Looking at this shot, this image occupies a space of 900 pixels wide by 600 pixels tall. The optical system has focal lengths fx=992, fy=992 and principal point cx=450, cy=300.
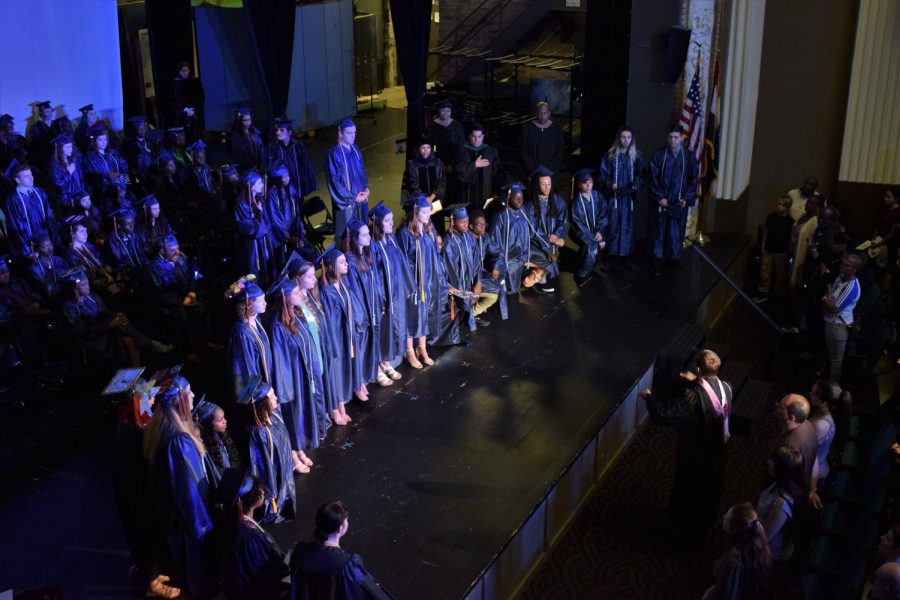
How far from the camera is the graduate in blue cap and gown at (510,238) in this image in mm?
9234

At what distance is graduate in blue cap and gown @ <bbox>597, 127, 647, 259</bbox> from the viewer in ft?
32.6

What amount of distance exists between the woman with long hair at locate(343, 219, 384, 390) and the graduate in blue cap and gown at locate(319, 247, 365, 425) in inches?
3.5

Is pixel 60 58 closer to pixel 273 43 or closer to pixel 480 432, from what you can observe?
pixel 273 43

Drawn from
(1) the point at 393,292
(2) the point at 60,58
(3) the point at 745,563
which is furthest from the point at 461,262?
(2) the point at 60,58

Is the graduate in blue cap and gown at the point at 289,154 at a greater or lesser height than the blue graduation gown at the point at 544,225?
greater

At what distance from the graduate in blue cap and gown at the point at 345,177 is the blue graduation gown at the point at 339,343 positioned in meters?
2.85

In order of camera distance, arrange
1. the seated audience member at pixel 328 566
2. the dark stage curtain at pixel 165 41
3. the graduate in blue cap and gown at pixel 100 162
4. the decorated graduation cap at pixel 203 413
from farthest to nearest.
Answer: the dark stage curtain at pixel 165 41 → the graduate in blue cap and gown at pixel 100 162 → the decorated graduation cap at pixel 203 413 → the seated audience member at pixel 328 566

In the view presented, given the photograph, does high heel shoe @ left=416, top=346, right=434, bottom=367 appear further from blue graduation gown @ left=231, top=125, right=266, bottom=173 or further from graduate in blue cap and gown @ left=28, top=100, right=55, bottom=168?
graduate in blue cap and gown @ left=28, top=100, right=55, bottom=168

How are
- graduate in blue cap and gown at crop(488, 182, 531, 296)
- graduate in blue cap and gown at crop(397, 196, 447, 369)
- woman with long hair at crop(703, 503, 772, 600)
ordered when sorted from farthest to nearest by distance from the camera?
graduate in blue cap and gown at crop(488, 182, 531, 296) < graduate in blue cap and gown at crop(397, 196, 447, 369) < woman with long hair at crop(703, 503, 772, 600)

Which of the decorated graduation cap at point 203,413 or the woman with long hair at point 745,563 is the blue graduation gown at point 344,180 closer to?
the decorated graduation cap at point 203,413

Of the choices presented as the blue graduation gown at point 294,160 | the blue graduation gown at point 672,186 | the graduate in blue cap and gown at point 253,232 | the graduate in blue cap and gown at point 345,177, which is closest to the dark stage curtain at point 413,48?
the blue graduation gown at point 294,160

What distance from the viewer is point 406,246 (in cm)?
794

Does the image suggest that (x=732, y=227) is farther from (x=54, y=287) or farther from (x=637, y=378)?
(x=54, y=287)

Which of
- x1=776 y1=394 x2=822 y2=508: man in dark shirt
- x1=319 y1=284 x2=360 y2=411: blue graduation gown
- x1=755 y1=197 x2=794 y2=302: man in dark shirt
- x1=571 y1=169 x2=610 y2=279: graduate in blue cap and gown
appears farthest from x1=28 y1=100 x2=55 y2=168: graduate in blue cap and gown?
x1=776 y1=394 x2=822 y2=508: man in dark shirt
